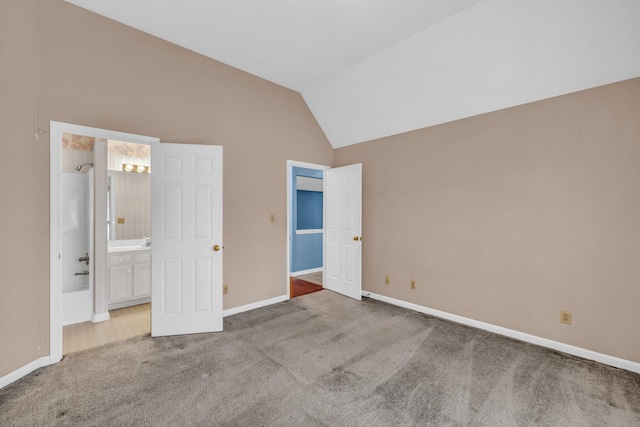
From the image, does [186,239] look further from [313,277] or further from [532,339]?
[532,339]

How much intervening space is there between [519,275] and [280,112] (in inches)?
146

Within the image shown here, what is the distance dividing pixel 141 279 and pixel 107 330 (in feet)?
2.87

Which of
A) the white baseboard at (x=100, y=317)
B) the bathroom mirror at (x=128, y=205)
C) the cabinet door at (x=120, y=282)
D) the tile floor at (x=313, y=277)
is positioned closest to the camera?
the white baseboard at (x=100, y=317)

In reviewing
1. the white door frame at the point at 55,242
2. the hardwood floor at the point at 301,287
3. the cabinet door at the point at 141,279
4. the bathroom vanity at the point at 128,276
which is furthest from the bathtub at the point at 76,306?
the hardwood floor at the point at 301,287

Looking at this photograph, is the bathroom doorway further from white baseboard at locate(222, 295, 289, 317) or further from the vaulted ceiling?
the vaulted ceiling

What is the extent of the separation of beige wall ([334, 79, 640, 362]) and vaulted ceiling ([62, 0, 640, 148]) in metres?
0.26

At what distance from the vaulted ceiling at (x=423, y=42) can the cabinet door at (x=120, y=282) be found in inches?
117

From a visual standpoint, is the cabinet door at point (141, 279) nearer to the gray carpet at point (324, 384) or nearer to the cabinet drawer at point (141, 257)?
the cabinet drawer at point (141, 257)

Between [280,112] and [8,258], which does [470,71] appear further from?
[8,258]

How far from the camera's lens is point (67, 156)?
3.63 m

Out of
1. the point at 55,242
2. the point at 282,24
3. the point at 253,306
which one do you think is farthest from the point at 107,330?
the point at 282,24

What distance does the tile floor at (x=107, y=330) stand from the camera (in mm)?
2803

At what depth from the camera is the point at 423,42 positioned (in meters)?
2.91

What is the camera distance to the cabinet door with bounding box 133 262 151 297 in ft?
12.7
